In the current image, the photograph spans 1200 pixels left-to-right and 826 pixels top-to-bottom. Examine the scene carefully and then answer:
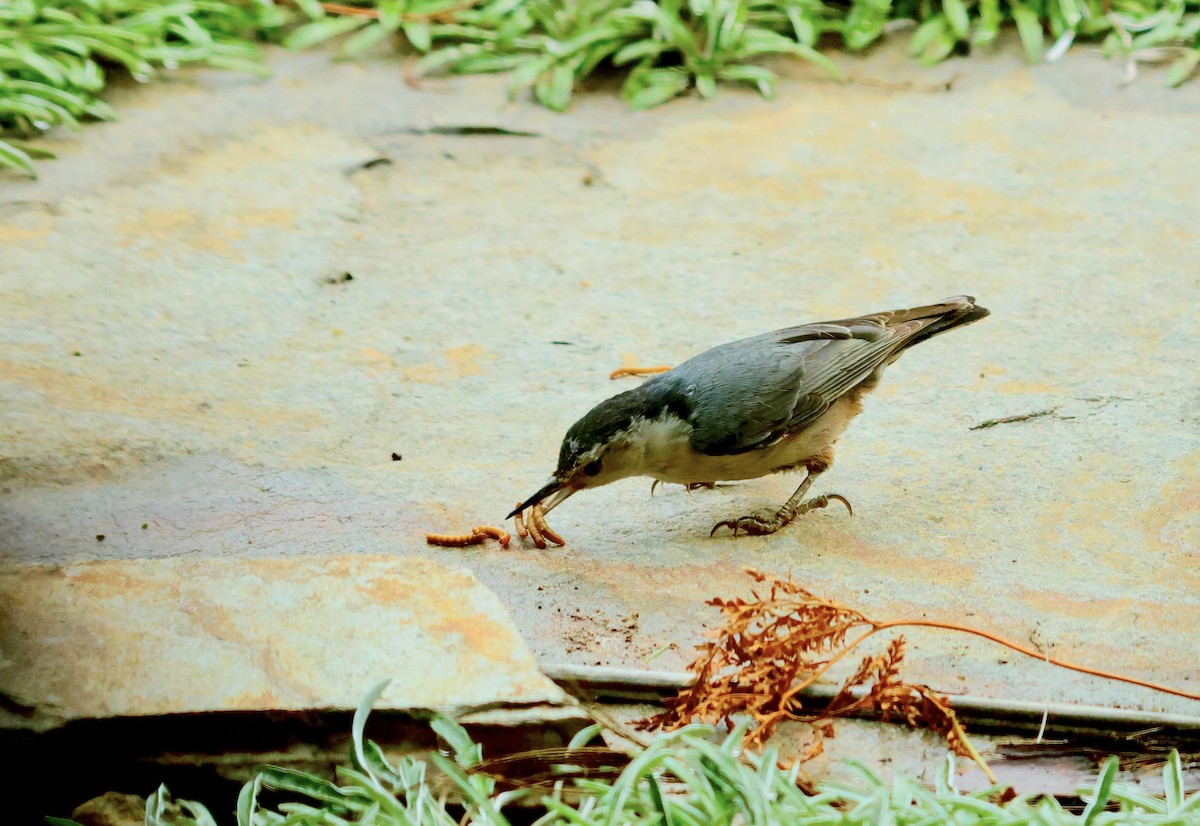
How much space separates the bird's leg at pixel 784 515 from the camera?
15.0ft

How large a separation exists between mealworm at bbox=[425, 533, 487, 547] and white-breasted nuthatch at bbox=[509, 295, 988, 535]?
0.18 m

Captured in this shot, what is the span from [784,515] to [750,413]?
16.1 inches

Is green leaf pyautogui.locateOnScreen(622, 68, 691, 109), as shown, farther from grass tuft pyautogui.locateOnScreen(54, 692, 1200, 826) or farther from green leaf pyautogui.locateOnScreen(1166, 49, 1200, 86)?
grass tuft pyautogui.locateOnScreen(54, 692, 1200, 826)

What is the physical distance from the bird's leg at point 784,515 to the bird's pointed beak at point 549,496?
569mm

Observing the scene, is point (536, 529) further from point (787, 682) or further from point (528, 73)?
point (528, 73)

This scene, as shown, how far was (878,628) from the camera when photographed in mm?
3451

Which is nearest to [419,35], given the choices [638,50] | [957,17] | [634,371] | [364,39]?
[364,39]

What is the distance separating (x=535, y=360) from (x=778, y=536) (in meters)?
1.57

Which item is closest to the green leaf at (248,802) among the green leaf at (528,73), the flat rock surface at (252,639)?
the flat rock surface at (252,639)

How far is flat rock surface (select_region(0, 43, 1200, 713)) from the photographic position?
3.84 metres


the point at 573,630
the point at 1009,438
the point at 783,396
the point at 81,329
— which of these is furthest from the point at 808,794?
the point at 81,329

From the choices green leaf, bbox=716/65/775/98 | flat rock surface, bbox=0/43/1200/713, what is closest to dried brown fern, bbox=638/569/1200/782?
flat rock surface, bbox=0/43/1200/713

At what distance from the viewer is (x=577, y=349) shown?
18.8 ft

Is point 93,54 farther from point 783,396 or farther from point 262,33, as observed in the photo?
point 783,396
